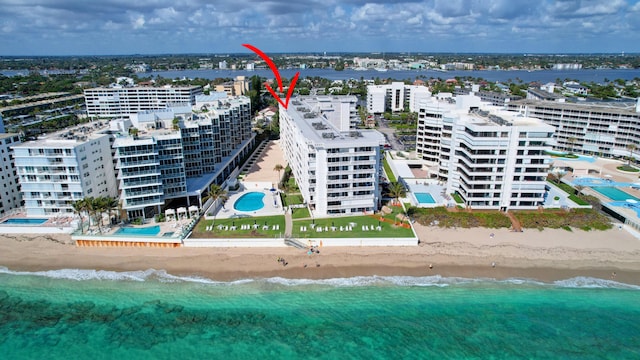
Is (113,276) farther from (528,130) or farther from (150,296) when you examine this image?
(528,130)

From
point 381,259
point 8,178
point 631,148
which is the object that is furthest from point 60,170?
point 631,148

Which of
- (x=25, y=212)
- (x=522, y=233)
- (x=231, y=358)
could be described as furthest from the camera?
(x=25, y=212)

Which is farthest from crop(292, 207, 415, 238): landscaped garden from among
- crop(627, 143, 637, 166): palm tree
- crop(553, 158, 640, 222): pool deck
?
crop(627, 143, 637, 166): palm tree

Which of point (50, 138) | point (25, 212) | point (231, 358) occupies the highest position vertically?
point (50, 138)

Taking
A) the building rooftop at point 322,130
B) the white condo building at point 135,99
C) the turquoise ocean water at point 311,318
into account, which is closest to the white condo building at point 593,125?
the building rooftop at point 322,130

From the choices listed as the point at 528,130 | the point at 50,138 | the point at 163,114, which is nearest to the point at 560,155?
the point at 528,130
